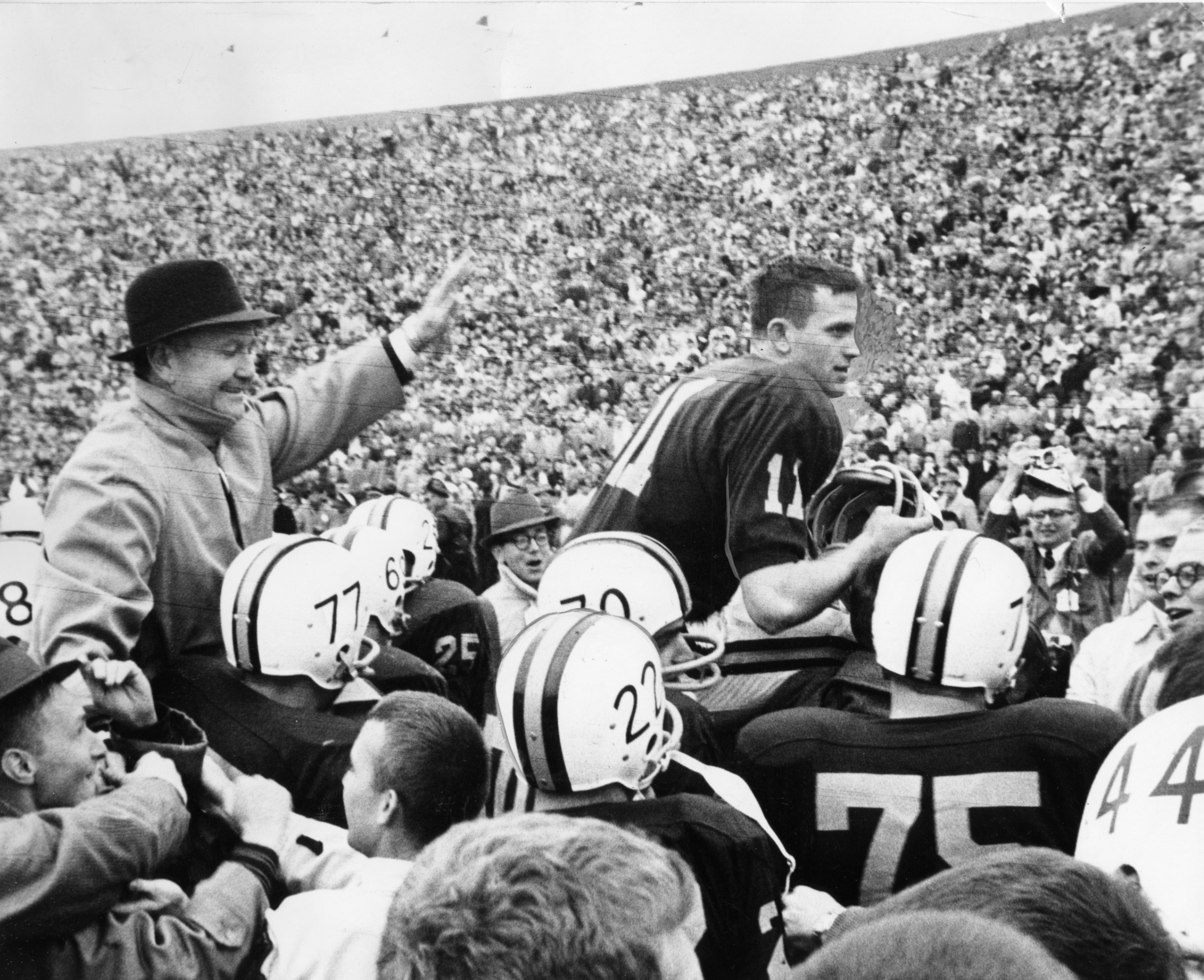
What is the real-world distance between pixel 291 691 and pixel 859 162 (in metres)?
1.53

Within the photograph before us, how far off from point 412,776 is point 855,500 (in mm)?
984

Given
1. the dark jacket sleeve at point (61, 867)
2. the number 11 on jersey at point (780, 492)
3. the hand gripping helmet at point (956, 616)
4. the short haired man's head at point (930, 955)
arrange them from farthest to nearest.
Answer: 1. the number 11 on jersey at point (780, 492)
2. the hand gripping helmet at point (956, 616)
3. the dark jacket sleeve at point (61, 867)
4. the short haired man's head at point (930, 955)

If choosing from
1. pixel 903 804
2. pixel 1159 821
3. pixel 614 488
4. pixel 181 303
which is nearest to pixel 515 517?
pixel 614 488

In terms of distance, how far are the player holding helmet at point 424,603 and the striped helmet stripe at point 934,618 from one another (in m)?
0.85

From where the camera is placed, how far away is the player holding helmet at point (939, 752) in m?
2.46

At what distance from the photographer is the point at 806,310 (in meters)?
2.81

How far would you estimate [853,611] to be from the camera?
2684 millimetres

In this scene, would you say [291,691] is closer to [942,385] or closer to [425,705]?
[425,705]

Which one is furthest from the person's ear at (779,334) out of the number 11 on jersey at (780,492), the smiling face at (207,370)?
the smiling face at (207,370)

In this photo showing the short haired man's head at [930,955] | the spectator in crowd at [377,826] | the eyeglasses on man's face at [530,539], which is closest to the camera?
the short haired man's head at [930,955]

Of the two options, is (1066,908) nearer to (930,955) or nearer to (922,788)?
(930,955)

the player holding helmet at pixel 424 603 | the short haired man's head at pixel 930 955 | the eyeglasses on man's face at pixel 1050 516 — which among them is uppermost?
the short haired man's head at pixel 930 955

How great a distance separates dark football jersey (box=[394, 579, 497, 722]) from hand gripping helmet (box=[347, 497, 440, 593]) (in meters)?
0.06

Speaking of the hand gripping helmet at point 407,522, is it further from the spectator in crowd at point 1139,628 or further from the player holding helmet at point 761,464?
the spectator in crowd at point 1139,628
